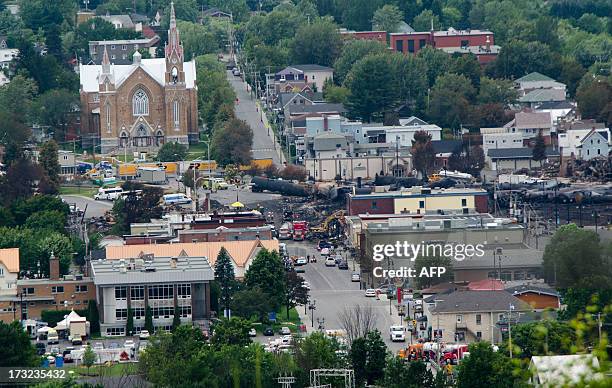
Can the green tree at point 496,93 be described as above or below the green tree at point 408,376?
above

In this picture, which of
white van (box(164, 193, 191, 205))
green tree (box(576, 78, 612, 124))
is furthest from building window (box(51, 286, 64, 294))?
green tree (box(576, 78, 612, 124))

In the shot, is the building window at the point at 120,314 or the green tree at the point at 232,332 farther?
the building window at the point at 120,314

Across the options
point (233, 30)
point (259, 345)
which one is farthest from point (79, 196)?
point (233, 30)

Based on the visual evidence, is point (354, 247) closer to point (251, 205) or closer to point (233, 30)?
point (251, 205)

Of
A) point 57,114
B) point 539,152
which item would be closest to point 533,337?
point 539,152

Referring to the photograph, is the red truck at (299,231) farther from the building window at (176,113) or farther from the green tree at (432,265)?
the building window at (176,113)

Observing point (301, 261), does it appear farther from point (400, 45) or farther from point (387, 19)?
point (387, 19)

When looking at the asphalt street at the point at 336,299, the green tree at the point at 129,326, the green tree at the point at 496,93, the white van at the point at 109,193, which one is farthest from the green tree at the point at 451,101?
the green tree at the point at 129,326
